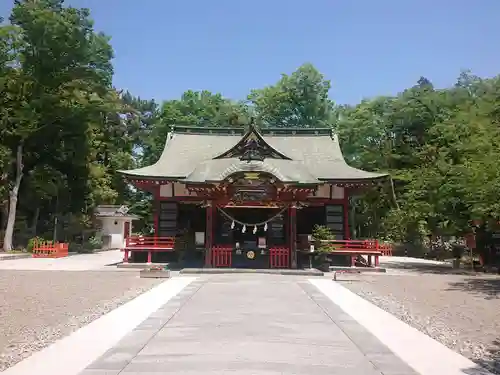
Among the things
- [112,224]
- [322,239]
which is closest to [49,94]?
[112,224]

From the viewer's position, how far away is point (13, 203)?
31.3 meters

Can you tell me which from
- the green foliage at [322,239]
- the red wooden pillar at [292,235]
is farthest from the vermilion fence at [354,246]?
the red wooden pillar at [292,235]

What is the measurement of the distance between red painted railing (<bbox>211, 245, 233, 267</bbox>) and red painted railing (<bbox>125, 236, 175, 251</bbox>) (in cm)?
253

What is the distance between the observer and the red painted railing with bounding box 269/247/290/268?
20.6 meters

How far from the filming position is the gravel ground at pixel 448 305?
290 inches

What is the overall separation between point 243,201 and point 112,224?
93.7ft

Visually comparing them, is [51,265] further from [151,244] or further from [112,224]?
[112,224]

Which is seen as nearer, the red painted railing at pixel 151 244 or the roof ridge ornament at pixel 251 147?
the red painted railing at pixel 151 244

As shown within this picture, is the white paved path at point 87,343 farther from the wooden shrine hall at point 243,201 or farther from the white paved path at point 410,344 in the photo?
the wooden shrine hall at point 243,201

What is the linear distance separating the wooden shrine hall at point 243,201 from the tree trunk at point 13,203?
12.4m

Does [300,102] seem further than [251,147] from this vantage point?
Yes

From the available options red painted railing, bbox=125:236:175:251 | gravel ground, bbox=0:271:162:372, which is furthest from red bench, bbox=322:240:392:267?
gravel ground, bbox=0:271:162:372

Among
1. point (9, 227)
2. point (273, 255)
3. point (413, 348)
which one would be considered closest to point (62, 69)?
point (9, 227)

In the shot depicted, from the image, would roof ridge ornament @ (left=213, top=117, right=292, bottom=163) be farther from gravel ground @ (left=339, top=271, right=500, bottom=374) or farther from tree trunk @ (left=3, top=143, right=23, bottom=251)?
tree trunk @ (left=3, top=143, right=23, bottom=251)
